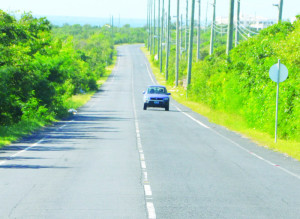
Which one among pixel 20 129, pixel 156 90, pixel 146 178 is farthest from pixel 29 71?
pixel 156 90

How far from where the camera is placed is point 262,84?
2761 cm

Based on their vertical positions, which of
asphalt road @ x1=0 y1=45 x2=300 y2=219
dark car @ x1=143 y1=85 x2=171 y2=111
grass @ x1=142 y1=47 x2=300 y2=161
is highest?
asphalt road @ x1=0 y1=45 x2=300 y2=219

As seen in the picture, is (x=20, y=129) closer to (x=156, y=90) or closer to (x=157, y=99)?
(x=157, y=99)

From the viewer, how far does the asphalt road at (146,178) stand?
9.55 m

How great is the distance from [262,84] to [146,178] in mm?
15788

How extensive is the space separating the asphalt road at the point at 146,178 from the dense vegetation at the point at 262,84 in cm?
182

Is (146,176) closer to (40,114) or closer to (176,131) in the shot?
(176,131)

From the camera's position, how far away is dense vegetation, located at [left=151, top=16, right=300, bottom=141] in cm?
2327

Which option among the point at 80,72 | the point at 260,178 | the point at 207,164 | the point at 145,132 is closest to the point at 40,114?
the point at 145,132

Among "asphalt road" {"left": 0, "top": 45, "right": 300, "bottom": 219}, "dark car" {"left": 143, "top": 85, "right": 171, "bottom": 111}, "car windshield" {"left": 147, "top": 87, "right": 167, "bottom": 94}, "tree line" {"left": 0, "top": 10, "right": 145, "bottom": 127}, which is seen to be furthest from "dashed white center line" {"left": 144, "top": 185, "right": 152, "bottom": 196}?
"car windshield" {"left": 147, "top": 87, "right": 167, "bottom": 94}

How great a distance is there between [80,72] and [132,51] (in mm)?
92748

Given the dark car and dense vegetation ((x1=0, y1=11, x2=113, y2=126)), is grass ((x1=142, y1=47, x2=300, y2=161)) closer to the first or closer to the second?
the dark car

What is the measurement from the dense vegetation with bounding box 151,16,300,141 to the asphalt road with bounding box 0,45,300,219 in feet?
5.97

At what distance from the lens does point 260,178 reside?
13.4 m
